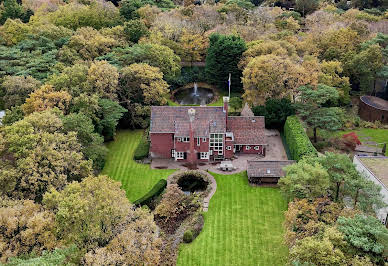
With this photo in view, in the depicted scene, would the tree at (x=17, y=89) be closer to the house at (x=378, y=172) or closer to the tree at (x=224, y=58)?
the tree at (x=224, y=58)

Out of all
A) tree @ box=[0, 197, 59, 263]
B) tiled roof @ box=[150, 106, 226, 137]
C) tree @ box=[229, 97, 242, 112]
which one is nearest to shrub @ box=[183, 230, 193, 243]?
tree @ box=[0, 197, 59, 263]

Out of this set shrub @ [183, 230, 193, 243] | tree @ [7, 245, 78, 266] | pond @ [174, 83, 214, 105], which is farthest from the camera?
pond @ [174, 83, 214, 105]

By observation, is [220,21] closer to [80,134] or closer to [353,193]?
[80,134]

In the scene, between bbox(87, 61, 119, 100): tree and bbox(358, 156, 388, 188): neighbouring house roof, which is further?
bbox(87, 61, 119, 100): tree

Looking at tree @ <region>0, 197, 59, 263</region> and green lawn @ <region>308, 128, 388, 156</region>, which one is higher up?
green lawn @ <region>308, 128, 388, 156</region>

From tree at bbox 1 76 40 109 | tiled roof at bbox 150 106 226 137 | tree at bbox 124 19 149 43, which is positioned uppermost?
tree at bbox 124 19 149 43

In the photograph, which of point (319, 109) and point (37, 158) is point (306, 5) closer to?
point (319, 109)

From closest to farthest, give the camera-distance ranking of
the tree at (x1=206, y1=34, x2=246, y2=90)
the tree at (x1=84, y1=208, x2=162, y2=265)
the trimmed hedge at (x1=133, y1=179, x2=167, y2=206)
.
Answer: the tree at (x1=84, y1=208, x2=162, y2=265) → the trimmed hedge at (x1=133, y1=179, x2=167, y2=206) → the tree at (x1=206, y1=34, x2=246, y2=90)

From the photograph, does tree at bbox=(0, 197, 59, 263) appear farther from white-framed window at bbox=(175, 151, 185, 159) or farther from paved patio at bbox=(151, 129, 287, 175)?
white-framed window at bbox=(175, 151, 185, 159)
